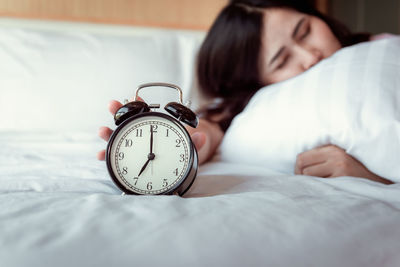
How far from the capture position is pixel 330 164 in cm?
86

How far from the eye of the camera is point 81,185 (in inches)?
29.2

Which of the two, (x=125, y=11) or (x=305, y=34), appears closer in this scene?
(x=305, y=34)

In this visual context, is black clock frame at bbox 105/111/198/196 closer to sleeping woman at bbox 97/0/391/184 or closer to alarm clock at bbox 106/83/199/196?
alarm clock at bbox 106/83/199/196

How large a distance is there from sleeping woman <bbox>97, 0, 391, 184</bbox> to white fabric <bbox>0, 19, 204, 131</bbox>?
182mm

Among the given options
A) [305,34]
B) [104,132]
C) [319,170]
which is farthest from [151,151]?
[305,34]

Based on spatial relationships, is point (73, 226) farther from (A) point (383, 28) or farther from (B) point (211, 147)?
(A) point (383, 28)

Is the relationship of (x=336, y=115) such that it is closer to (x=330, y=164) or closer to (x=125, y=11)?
(x=330, y=164)

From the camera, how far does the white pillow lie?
795 millimetres

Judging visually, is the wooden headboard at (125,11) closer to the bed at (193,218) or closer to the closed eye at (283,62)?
the closed eye at (283,62)

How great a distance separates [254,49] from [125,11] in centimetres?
99

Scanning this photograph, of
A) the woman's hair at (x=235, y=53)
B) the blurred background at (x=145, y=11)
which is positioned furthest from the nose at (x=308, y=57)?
the blurred background at (x=145, y=11)

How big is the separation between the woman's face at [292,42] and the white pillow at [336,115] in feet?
1.06

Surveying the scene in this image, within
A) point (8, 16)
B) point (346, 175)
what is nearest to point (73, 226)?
point (346, 175)

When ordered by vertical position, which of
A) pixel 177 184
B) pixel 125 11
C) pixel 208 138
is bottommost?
pixel 208 138
